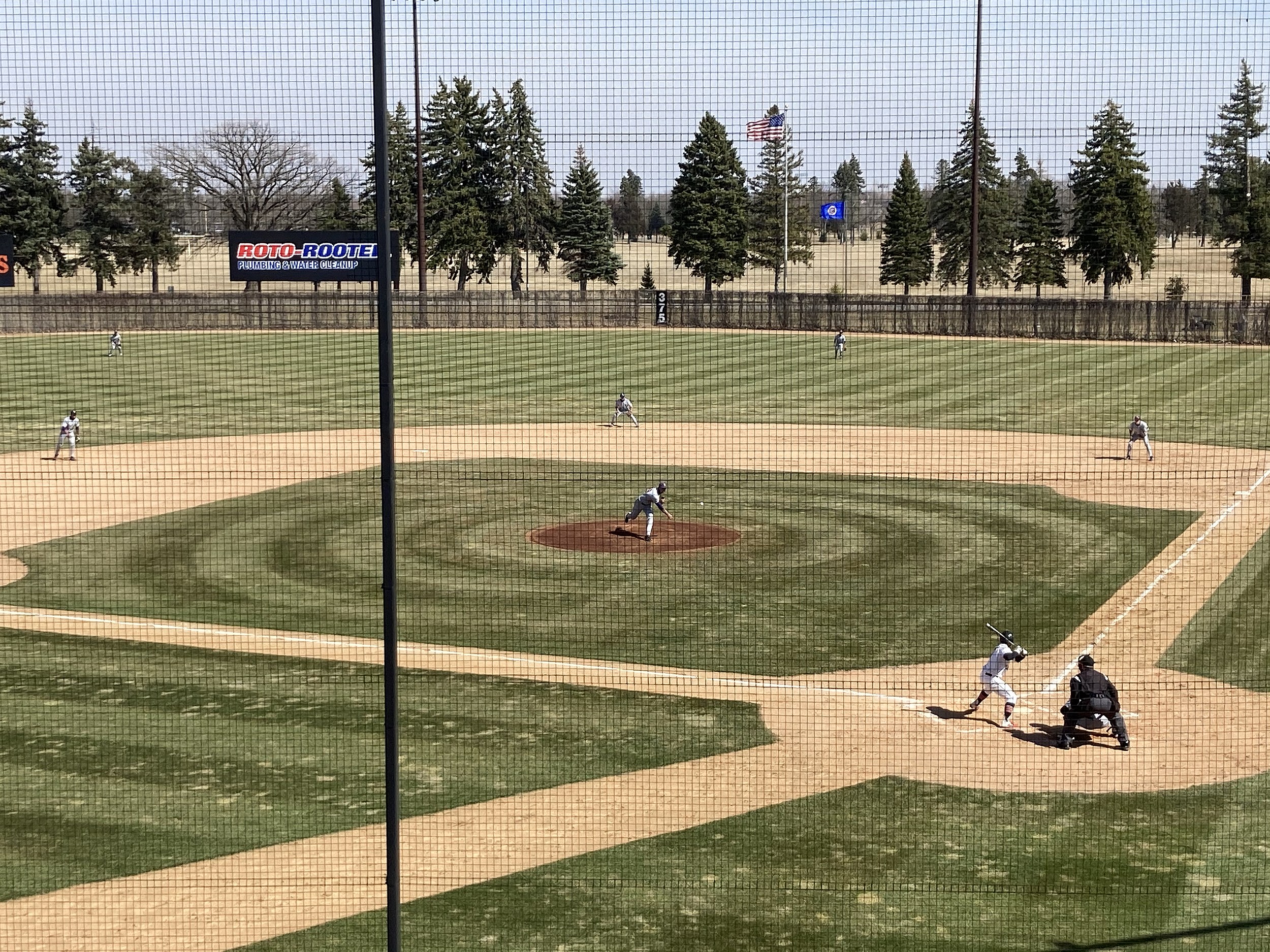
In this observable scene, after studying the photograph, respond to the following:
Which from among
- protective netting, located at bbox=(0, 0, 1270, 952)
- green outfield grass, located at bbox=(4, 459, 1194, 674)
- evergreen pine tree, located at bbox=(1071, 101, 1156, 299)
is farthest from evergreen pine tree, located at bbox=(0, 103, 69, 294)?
evergreen pine tree, located at bbox=(1071, 101, 1156, 299)

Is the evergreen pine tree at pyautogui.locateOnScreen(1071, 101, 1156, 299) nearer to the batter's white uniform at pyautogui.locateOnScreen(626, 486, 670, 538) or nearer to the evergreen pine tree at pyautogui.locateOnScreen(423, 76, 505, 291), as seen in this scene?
the evergreen pine tree at pyautogui.locateOnScreen(423, 76, 505, 291)

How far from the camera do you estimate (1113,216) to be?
5691 cm

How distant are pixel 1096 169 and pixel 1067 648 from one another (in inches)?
1518

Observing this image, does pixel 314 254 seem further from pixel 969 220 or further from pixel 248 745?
pixel 969 220

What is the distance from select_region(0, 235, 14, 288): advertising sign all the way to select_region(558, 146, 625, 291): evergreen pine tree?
42.6ft

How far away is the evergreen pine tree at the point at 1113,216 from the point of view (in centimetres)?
5322

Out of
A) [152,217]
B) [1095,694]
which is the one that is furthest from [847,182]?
[152,217]

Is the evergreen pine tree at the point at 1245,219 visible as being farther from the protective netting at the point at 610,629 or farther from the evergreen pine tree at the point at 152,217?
the evergreen pine tree at the point at 152,217

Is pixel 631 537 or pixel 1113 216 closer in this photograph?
pixel 631 537

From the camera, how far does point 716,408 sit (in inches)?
1711

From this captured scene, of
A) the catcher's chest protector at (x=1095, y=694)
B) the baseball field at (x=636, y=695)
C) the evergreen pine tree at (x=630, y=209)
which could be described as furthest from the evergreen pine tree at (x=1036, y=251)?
the catcher's chest protector at (x=1095, y=694)

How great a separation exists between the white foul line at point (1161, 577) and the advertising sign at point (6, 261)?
12.1m

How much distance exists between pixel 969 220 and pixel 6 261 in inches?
2549

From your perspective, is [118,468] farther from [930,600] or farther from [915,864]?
[915,864]
